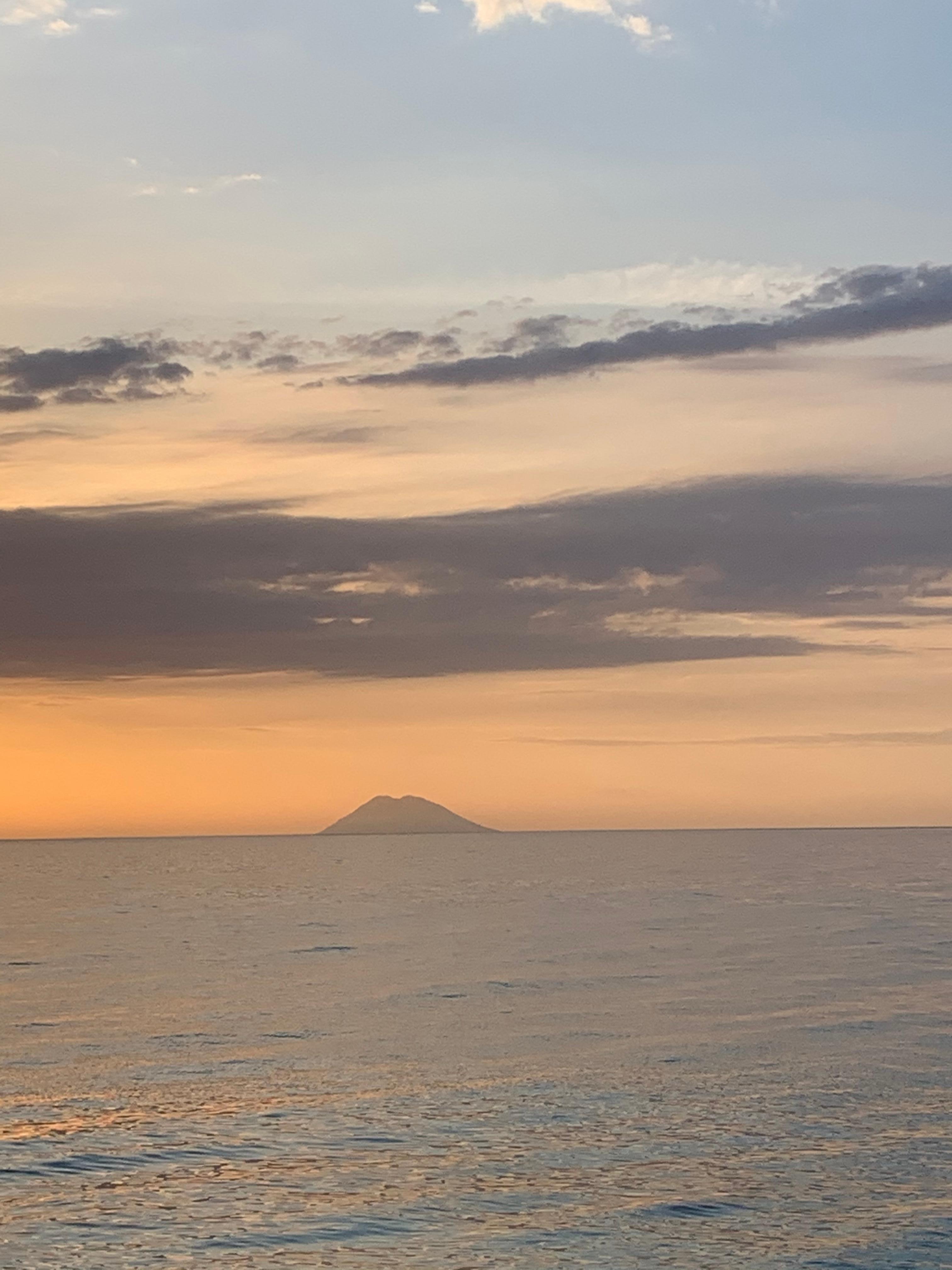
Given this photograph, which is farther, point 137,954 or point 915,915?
point 915,915

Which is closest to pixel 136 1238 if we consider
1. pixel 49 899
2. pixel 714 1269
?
A: pixel 714 1269

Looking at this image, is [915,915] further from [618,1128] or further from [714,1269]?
[714,1269]

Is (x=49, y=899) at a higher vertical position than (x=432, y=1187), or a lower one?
lower

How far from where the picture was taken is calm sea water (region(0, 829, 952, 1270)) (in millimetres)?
23250

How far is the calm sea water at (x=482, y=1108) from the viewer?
23.2 metres

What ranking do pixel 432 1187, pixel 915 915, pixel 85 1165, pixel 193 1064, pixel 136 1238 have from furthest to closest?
pixel 915 915 < pixel 193 1064 < pixel 85 1165 < pixel 432 1187 < pixel 136 1238

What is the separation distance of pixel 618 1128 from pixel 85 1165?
1121cm

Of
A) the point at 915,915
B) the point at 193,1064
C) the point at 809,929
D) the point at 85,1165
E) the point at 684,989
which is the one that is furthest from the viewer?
the point at 915,915

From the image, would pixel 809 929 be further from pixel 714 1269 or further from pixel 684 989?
pixel 714 1269

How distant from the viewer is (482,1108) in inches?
1289

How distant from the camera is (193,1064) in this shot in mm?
38812

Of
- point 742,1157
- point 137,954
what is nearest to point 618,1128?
point 742,1157

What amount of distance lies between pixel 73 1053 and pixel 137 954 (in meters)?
34.2

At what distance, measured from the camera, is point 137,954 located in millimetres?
73875
